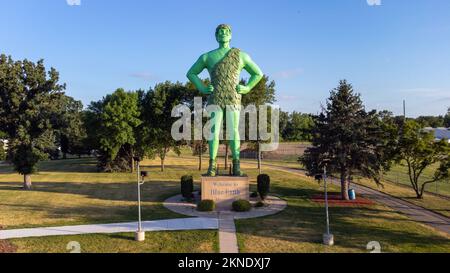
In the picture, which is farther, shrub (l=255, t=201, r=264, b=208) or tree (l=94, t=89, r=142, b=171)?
tree (l=94, t=89, r=142, b=171)

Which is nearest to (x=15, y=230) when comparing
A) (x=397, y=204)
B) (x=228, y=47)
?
(x=228, y=47)

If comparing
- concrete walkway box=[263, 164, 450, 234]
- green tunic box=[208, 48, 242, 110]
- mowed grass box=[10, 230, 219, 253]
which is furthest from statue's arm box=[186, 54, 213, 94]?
concrete walkway box=[263, 164, 450, 234]

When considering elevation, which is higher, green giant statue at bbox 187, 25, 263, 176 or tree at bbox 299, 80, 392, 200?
green giant statue at bbox 187, 25, 263, 176

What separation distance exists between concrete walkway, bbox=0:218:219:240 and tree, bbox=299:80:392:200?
9.49 meters

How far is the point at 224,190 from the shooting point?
21547 mm

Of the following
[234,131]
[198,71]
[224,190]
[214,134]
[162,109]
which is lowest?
[224,190]

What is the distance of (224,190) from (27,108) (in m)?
17.8

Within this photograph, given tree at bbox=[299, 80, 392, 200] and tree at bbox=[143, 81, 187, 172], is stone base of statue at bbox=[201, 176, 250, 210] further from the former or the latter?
tree at bbox=[143, 81, 187, 172]

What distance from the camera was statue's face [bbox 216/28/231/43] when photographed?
21625 millimetres

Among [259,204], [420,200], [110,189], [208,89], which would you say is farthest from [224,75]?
[420,200]

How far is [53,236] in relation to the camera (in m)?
15.9

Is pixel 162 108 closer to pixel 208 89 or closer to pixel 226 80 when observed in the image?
pixel 208 89
